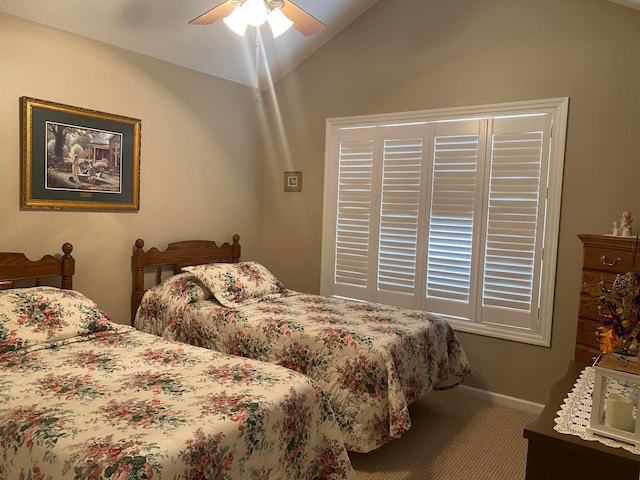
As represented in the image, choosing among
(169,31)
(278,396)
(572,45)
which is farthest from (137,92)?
(572,45)

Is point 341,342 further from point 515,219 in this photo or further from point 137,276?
point 137,276

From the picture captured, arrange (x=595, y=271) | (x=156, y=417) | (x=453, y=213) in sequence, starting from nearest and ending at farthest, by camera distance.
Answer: (x=156, y=417) → (x=595, y=271) → (x=453, y=213)

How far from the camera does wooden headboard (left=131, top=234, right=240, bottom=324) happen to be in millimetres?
3537

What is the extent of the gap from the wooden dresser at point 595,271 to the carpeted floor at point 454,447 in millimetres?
738

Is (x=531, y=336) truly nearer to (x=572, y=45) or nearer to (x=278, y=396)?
(x=572, y=45)

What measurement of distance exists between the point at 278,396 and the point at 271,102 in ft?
10.8

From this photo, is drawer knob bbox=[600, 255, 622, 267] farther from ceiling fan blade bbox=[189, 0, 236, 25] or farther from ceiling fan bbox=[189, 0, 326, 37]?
ceiling fan blade bbox=[189, 0, 236, 25]

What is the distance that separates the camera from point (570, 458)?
1.35 metres

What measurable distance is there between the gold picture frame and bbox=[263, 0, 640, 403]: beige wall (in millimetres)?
64

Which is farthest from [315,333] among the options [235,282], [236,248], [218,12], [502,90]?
[502,90]

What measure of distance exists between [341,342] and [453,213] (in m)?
1.50

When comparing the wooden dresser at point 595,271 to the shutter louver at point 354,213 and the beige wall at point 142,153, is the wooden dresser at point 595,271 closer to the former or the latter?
the shutter louver at point 354,213

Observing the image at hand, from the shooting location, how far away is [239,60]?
405 centimetres

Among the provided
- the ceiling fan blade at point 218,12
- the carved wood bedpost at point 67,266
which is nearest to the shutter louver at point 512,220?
the ceiling fan blade at point 218,12
